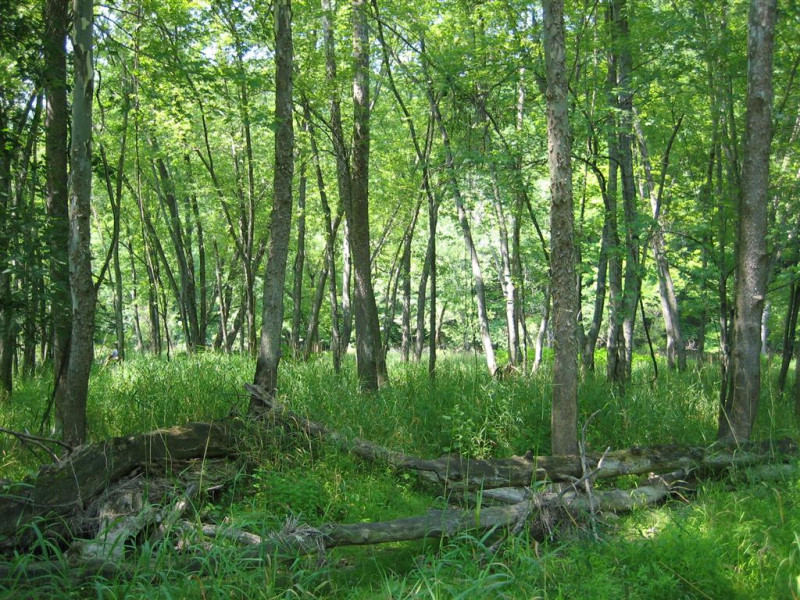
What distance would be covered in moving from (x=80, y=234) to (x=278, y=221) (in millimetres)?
2000

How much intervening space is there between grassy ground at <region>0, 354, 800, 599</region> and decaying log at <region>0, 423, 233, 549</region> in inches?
11.4

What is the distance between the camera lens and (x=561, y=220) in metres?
5.67

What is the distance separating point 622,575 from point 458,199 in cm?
769

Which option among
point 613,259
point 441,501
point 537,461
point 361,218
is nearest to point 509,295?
point 613,259

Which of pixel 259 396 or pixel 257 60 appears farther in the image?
pixel 257 60

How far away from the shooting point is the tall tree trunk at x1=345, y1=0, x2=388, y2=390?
8977 mm

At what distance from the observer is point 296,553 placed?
385 centimetres

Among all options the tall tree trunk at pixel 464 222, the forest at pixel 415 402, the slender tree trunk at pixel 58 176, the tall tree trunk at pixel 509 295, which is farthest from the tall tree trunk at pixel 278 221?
the tall tree trunk at pixel 509 295

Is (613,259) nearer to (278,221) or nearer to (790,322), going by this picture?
(790,322)

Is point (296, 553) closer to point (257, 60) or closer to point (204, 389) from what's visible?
point (204, 389)

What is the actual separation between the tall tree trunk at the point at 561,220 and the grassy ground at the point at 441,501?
41.2 inches

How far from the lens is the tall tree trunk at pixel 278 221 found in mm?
6590

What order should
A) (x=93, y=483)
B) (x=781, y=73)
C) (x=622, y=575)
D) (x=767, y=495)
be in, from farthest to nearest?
(x=781, y=73)
(x=767, y=495)
(x=93, y=483)
(x=622, y=575)

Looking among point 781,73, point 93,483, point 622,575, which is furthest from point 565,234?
point 781,73
